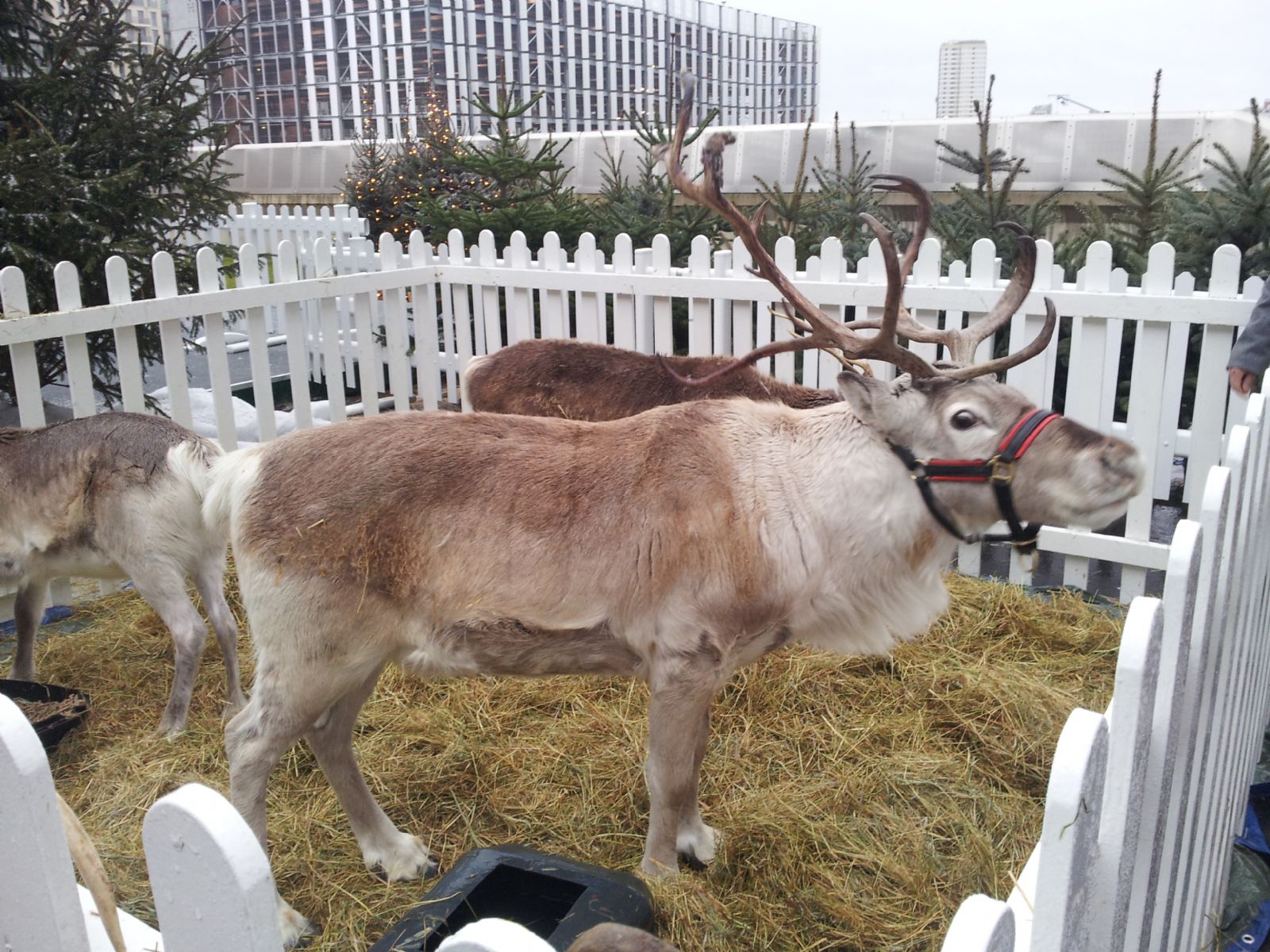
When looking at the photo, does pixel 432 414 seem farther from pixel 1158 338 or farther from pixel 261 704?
pixel 1158 338

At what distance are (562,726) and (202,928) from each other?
10.1 ft

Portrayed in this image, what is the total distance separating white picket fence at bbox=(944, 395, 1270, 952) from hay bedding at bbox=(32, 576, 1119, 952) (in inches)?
39.4

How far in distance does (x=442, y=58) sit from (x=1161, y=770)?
73.7ft

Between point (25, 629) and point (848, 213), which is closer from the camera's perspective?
point (25, 629)

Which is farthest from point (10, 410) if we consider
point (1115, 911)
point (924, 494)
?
point (1115, 911)

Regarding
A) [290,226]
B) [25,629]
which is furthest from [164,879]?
[290,226]

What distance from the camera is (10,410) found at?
262 inches

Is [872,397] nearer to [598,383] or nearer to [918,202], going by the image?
[918,202]

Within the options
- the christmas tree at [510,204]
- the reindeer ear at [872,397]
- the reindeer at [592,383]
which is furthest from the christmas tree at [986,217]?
A: the reindeer ear at [872,397]

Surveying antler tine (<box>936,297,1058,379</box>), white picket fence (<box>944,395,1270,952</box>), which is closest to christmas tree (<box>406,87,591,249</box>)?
antler tine (<box>936,297,1058,379</box>)

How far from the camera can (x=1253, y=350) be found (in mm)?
4227

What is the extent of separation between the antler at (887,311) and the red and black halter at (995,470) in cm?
24

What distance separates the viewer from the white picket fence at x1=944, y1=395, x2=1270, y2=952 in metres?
0.98

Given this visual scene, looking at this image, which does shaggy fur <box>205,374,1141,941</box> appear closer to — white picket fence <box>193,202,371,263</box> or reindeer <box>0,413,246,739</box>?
reindeer <box>0,413,246,739</box>
